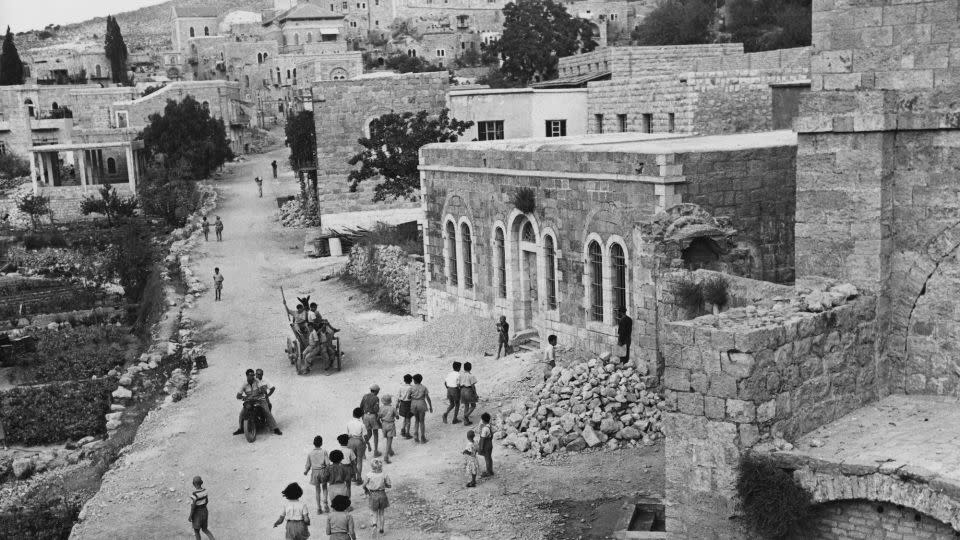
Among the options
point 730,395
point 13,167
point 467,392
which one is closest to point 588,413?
point 467,392

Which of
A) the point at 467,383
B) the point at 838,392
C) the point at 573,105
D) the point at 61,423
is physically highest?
the point at 573,105

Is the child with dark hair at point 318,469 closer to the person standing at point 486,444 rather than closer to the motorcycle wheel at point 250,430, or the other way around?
the person standing at point 486,444

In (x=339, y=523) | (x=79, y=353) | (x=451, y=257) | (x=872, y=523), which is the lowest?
(x=79, y=353)

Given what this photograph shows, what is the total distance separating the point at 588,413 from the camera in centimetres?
1656

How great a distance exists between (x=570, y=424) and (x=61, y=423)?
11474 mm

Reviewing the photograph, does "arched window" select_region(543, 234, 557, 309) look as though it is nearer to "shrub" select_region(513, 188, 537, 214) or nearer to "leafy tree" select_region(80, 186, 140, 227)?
"shrub" select_region(513, 188, 537, 214)

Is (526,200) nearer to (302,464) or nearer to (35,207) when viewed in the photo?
(302,464)

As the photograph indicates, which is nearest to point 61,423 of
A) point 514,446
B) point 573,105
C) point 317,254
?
point 514,446

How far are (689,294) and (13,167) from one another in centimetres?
6860

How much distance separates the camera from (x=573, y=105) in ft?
110

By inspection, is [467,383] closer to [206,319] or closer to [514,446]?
[514,446]

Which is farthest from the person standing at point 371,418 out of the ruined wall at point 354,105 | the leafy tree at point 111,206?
the leafy tree at point 111,206

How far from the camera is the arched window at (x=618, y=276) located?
62.7 feet

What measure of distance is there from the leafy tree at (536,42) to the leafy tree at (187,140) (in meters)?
23.0
